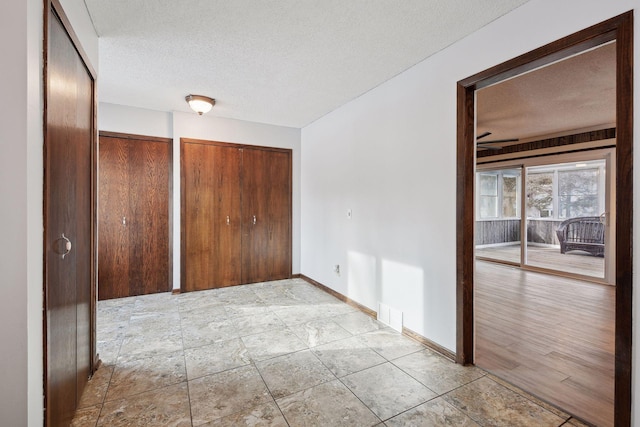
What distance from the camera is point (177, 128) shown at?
4.26 m

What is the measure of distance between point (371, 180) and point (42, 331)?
9.56 ft

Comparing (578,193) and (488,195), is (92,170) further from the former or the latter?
(488,195)

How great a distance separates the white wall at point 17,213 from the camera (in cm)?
108

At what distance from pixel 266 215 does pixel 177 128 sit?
1.81 m

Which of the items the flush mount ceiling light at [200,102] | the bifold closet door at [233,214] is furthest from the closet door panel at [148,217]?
the flush mount ceiling light at [200,102]

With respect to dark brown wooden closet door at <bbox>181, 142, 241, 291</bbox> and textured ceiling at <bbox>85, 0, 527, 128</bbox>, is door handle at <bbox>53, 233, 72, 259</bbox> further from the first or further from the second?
dark brown wooden closet door at <bbox>181, 142, 241, 291</bbox>

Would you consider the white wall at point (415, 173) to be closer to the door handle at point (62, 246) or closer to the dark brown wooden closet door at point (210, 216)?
the dark brown wooden closet door at point (210, 216)

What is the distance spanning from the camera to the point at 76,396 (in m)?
1.80

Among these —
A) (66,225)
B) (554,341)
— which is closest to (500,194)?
(554,341)

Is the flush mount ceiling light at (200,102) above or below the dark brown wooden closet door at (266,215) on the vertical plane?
above

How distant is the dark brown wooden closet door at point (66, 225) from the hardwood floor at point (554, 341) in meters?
2.73

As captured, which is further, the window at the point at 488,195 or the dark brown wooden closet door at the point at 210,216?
the window at the point at 488,195

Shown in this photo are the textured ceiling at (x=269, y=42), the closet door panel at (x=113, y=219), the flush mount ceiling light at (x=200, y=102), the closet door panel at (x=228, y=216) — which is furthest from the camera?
the closet door panel at (x=228, y=216)

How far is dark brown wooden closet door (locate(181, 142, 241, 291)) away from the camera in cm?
432
